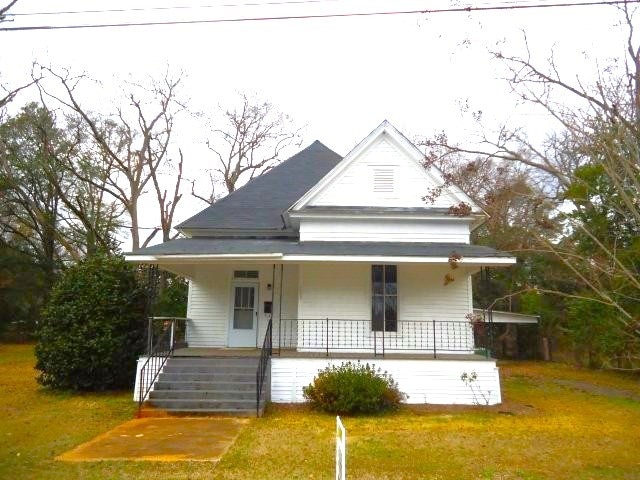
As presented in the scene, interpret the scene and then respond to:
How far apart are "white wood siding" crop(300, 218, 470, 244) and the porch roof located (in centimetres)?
27

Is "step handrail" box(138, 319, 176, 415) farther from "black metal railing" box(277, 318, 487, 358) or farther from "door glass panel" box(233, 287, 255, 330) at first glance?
"black metal railing" box(277, 318, 487, 358)

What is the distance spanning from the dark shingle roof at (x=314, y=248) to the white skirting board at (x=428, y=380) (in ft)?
8.53

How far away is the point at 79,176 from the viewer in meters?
26.2

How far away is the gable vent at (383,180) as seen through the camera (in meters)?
14.5

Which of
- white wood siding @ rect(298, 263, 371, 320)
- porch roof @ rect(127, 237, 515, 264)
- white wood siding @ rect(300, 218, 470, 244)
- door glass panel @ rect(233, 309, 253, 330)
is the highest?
white wood siding @ rect(300, 218, 470, 244)

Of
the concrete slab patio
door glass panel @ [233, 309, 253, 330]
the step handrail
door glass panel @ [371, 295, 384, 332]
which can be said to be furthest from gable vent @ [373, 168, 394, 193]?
the concrete slab patio

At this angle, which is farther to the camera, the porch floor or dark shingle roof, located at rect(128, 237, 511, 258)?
dark shingle roof, located at rect(128, 237, 511, 258)

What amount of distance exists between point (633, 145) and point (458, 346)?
27.2 feet

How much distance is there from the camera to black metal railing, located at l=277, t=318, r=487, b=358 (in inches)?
524

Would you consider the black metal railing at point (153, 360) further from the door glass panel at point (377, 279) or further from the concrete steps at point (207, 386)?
the door glass panel at point (377, 279)

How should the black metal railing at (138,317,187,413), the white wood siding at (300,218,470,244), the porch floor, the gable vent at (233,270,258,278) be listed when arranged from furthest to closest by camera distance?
1. the gable vent at (233,270,258,278)
2. the white wood siding at (300,218,470,244)
3. the porch floor
4. the black metal railing at (138,317,187,413)

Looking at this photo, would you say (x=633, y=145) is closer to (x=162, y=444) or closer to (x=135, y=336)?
(x=162, y=444)

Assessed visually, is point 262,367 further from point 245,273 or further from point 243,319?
point 245,273

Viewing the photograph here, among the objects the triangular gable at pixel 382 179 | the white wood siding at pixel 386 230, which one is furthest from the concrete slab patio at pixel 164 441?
the triangular gable at pixel 382 179
